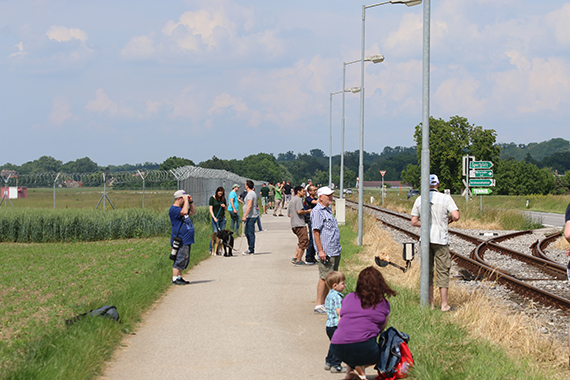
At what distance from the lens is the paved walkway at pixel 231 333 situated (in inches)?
246

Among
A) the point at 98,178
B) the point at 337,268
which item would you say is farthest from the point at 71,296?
the point at 98,178

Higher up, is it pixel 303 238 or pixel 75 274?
pixel 303 238

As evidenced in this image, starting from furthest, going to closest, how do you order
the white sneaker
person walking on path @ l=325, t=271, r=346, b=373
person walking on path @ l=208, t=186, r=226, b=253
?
person walking on path @ l=208, t=186, r=226, b=253 → the white sneaker → person walking on path @ l=325, t=271, r=346, b=373

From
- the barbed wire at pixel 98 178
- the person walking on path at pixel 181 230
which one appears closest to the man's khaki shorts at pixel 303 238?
the person walking on path at pixel 181 230

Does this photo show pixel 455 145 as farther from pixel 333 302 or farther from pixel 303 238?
pixel 333 302

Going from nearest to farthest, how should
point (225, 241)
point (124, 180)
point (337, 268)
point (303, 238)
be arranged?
point (337, 268) < point (303, 238) < point (225, 241) < point (124, 180)

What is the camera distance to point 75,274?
14.6m

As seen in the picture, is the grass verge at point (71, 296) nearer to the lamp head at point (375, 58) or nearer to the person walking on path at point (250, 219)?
the person walking on path at point (250, 219)

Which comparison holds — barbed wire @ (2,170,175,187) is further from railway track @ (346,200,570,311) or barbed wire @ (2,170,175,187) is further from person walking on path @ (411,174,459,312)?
person walking on path @ (411,174,459,312)

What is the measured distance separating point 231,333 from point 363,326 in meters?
2.46

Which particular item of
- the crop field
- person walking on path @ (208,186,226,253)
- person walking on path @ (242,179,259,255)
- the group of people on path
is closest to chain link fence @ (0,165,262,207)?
the crop field

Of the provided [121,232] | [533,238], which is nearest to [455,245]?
[533,238]

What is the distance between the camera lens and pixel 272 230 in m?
24.5

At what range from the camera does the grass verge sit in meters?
6.18
